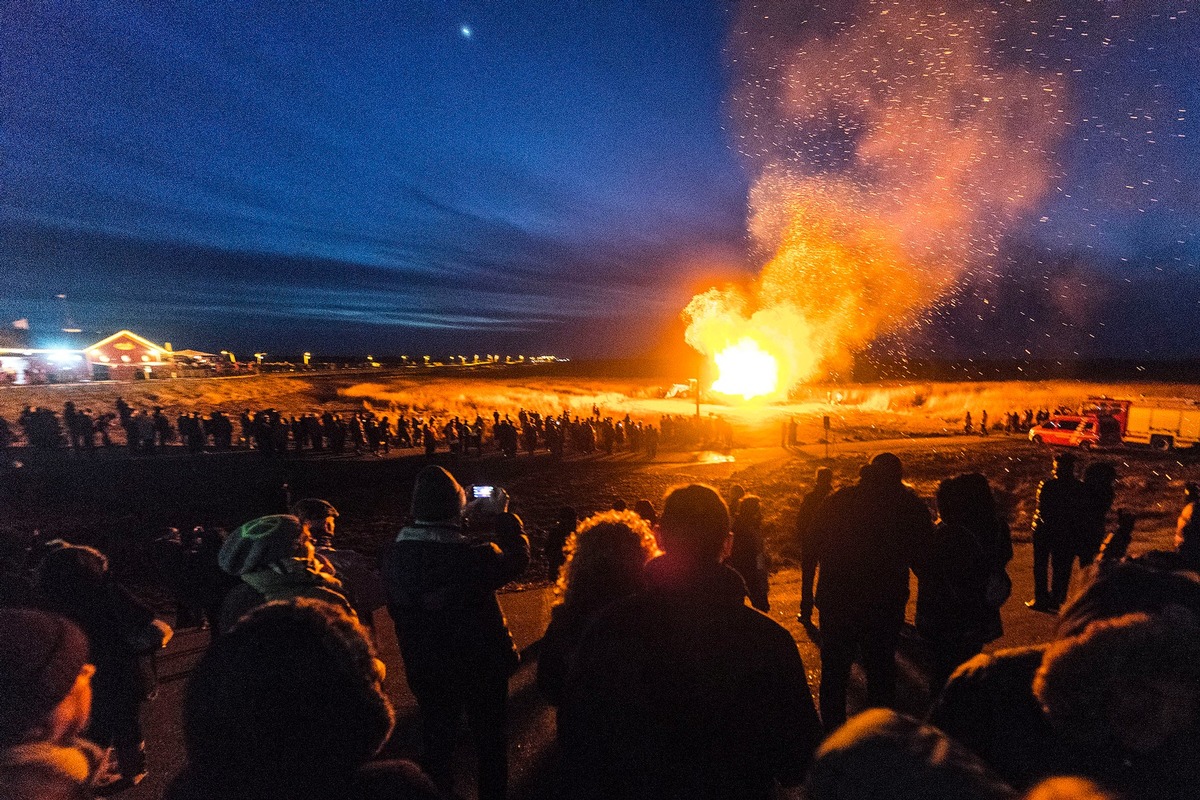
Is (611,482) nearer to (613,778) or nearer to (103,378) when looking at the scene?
(613,778)

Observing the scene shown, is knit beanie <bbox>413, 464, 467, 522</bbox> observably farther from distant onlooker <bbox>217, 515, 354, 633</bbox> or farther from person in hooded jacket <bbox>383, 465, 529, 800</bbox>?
distant onlooker <bbox>217, 515, 354, 633</bbox>

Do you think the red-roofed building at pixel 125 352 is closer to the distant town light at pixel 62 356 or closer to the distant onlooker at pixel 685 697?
the distant town light at pixel 62 356

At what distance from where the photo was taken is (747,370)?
148 ft

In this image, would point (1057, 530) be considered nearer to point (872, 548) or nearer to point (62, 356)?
point (872, 548)

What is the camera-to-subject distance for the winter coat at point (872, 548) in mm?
3260

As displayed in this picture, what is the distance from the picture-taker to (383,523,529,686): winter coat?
2.61 metres

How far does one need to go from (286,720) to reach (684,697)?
3.33 feet

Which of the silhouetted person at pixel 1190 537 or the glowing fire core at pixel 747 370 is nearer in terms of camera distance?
the silhouetted person at pixel 1190 537

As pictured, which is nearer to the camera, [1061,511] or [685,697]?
[685,697]

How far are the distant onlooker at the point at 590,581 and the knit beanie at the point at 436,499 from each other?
0.70m

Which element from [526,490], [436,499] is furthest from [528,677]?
[526,490]

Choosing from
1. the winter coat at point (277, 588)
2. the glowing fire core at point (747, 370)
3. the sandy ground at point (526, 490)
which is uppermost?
the glowing fire core at point (747, 370)

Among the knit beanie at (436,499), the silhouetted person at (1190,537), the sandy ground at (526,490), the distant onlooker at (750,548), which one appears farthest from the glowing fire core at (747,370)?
the knit beanie at (436,499)

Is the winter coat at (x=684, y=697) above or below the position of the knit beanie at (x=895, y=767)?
below
